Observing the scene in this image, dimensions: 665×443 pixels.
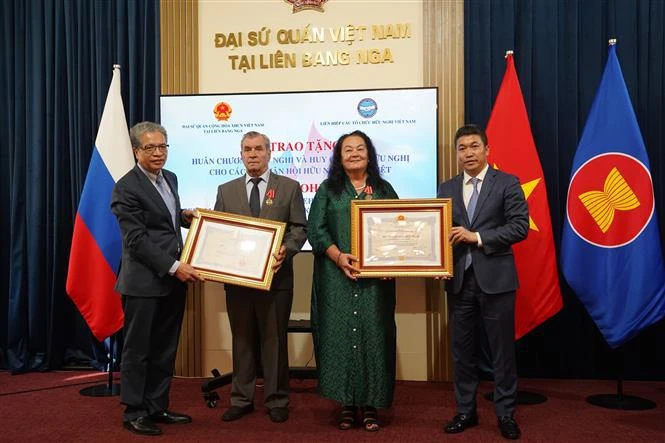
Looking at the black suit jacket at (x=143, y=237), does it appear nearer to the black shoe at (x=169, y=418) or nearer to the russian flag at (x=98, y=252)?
the black shoe at (x=169, y=418)

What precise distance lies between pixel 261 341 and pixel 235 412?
1.26ft

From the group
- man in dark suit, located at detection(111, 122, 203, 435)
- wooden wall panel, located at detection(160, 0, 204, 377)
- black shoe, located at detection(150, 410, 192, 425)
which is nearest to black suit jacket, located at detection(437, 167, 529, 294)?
→ man in dark suit, located at detection(111, 122, 203, 435)

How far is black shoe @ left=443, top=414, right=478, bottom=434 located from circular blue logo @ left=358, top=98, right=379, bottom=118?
1.92 metres

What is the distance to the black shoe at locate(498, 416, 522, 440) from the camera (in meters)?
2.74

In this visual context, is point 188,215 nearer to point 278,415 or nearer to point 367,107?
point 278,415

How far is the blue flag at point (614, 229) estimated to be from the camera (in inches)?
134

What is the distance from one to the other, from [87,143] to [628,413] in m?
3.93

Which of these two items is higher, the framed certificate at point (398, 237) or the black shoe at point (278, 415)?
the framed certificate at point (398, 237)

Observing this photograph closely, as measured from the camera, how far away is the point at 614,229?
3.44m

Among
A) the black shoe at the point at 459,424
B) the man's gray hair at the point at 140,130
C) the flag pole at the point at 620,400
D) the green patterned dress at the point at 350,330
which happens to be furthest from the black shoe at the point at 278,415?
the flag pole at the point at 620,400

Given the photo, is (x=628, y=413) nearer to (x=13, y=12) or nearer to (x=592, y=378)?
(x=592, y=378)

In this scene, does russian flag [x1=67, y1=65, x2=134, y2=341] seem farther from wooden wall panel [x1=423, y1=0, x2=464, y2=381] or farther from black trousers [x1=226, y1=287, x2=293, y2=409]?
wooden wall panel [x1=423, y1=0, x2=464, y2=381]

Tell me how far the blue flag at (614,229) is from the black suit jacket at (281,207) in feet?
5.30

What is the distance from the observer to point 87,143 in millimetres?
4414
